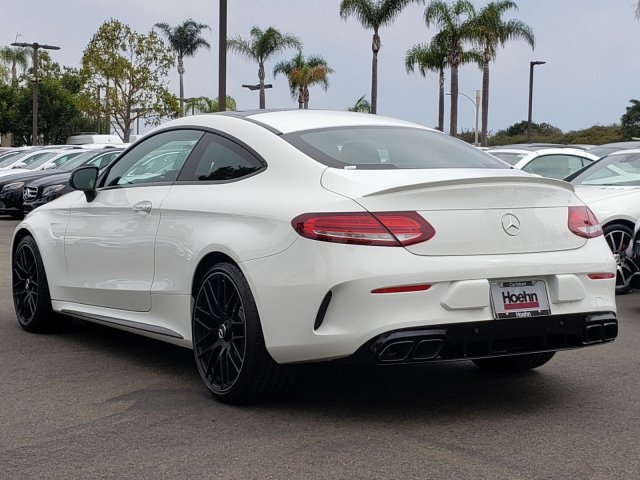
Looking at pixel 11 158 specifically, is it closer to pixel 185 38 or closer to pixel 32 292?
pixel 32 292

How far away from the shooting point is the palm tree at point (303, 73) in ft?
192

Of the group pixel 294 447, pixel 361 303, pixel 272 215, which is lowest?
pixel 294 447

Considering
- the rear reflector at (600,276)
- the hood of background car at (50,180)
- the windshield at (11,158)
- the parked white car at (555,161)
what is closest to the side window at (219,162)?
the rear reflector at (600,276)

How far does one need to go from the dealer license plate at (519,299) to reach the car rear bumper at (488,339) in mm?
34

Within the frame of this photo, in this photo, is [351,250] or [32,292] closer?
[351,250]

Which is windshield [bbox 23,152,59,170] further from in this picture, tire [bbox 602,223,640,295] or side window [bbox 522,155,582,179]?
tire [bbox 602,223,640,295]

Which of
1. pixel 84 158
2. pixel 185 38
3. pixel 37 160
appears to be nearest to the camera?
pixel 84 158

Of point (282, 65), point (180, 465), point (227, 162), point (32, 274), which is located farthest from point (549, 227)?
point (282, 65)

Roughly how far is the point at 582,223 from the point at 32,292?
4102 mm

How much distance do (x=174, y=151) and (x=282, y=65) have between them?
53.3 meters

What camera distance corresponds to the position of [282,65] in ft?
194

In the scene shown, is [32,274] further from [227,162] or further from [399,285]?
[399,285]

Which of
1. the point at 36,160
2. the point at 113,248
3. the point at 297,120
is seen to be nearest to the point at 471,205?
the point at 297,120

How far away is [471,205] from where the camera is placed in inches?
208
